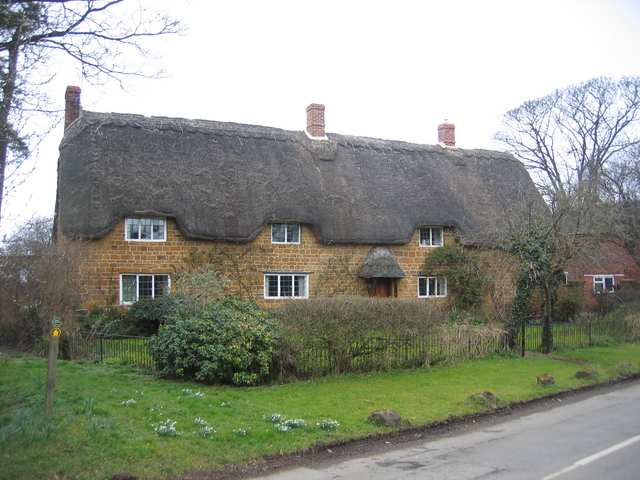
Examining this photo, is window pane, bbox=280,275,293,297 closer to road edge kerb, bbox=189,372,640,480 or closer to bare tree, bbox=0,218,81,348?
bare tree, bbox=0,218,81,348

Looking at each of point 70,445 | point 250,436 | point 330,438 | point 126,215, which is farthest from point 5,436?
point 126,215

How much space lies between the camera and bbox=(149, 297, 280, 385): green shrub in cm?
1042

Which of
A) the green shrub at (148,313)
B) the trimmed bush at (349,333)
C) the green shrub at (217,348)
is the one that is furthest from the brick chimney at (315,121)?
the green shrub at (217,348)

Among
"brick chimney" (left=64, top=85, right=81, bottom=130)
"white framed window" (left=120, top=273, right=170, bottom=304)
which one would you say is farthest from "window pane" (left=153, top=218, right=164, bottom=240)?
"brick chimney" (left=64, top=85, right=81, bottom=130)

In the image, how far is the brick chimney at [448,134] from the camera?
28969mm

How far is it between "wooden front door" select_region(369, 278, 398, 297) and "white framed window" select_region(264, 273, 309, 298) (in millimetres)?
2794

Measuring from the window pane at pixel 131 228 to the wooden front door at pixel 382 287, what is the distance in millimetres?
9484

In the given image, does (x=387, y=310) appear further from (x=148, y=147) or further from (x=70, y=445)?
(x=148, y=147)

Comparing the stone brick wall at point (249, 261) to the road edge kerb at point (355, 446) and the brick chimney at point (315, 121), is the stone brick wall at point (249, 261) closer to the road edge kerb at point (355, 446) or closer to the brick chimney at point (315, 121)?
the brick chimney at point (315, 121)

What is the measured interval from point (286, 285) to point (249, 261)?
1.93m

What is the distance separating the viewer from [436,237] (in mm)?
24375

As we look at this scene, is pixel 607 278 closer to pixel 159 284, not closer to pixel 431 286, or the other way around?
pixel 431 286

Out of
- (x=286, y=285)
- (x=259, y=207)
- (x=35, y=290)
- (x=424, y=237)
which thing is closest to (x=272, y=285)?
(x=286, y=285)

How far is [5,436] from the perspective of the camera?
20.2 ft
